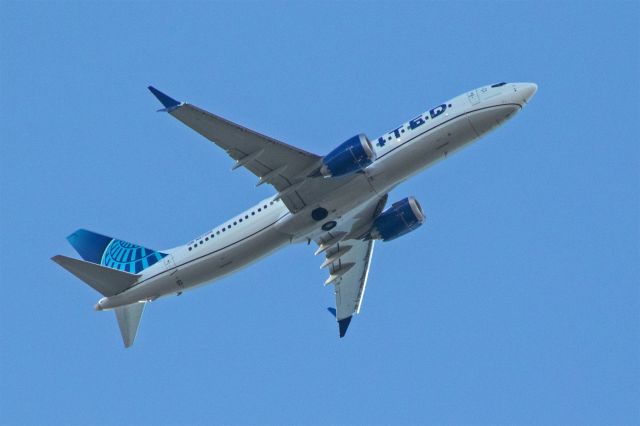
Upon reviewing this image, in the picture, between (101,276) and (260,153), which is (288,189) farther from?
(101,276)

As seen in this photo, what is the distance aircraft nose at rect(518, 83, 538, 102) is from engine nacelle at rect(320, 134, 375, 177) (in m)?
9.34

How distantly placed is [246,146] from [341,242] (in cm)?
1241

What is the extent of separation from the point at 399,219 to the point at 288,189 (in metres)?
9.11

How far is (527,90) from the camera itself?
61219mm

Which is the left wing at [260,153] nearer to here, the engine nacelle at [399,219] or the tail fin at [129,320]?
the engine nacelle at [399,219]

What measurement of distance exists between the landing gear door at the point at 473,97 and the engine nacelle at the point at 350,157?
645cm

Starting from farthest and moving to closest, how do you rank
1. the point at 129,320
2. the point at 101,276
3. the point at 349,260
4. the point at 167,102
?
the point at 349,260 < the point at 129,320 < the point at 101,276 < the point at 167,102

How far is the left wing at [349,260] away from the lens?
2611 inches

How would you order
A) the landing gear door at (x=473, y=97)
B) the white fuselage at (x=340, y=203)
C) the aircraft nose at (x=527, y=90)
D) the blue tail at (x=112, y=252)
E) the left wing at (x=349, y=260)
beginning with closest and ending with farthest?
the white fuselage at (x=340, y=203) → the landing gear door at (x=473, y=97) → the aircraft nose at (x=527, y=90) → the blue tail at (x=112, y=252) → the left wing at (x=349, y=260)

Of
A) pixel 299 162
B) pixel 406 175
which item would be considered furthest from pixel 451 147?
pixel 299 162

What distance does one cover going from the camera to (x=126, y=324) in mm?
64500

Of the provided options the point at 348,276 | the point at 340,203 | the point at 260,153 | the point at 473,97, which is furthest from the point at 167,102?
the point at 348,276

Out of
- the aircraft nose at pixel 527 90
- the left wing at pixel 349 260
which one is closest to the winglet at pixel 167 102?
the left wing at pixel 349 260

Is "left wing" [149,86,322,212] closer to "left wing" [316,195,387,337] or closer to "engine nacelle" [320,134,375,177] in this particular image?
"engine nacelle" [320,134,375,177]
